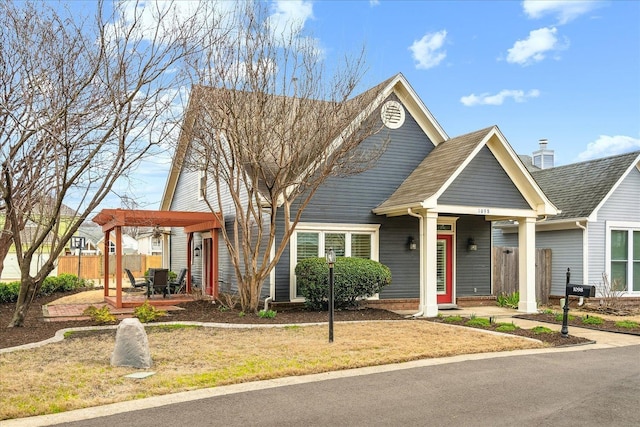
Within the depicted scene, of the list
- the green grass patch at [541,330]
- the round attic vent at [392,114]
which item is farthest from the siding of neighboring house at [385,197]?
the green grass patch at [541,330]

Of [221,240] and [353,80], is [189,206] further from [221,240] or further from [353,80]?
[353,80]

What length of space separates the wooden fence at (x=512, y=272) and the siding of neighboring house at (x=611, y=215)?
54.3 inches

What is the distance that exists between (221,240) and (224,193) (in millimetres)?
1532

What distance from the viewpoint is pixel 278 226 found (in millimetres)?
15445

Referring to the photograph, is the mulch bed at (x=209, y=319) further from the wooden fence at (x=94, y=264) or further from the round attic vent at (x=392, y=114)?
the wooden fence at (x=94, y=264)

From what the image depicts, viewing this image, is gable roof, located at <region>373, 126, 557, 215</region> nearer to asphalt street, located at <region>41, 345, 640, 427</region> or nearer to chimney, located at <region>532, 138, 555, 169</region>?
asphalt street, located at <region>41, 345, 640, 427</region>

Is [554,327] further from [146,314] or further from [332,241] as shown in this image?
[146,314]

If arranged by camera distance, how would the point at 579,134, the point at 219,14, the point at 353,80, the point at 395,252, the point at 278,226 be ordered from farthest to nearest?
the point at 579,134 → the point at 395,252 → the point at 278,226 → the point at 353,80 → the point at 219,14

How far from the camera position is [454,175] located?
14766 mm

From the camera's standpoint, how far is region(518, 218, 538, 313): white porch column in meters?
16.0

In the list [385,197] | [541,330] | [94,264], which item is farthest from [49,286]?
[541,330]

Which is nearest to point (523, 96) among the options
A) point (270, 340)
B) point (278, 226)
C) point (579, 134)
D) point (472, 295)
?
point (579, 134)

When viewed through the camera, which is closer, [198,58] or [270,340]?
[270,340]

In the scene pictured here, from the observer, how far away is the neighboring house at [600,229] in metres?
17.9
